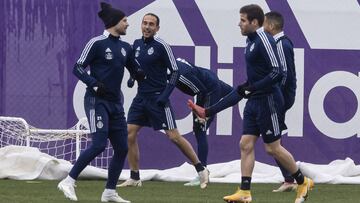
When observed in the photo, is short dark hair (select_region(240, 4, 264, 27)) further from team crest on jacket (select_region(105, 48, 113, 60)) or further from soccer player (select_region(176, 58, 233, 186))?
soccer player (select_region(176, 58, 233, 186))

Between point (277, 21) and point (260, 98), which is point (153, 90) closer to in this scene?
point (277, 21)

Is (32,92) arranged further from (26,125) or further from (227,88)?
(227,88)

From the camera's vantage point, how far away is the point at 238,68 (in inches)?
559

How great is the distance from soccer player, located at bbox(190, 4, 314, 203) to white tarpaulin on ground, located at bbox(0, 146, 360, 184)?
3743 millimetres

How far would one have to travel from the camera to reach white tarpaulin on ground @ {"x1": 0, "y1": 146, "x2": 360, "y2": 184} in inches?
514

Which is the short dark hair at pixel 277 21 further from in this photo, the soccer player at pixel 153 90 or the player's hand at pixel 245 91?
the player's hand at pixel 245 91

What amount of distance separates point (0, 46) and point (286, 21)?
387 cm

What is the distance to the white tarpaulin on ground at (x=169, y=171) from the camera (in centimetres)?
1305

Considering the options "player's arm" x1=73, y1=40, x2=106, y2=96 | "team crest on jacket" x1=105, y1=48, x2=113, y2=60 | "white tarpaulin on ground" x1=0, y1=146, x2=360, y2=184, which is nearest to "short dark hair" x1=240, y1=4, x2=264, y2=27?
"team crest on jacket" x1=105, y1=48, x2=113, y2=60

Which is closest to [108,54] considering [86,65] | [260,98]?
[86,65]

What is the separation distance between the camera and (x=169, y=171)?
538 inches

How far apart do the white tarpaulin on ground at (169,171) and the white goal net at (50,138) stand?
35 cm

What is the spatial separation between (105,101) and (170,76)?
2129mm

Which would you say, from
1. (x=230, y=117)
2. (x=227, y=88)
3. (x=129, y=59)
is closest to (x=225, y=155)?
(x=230, y=117)
